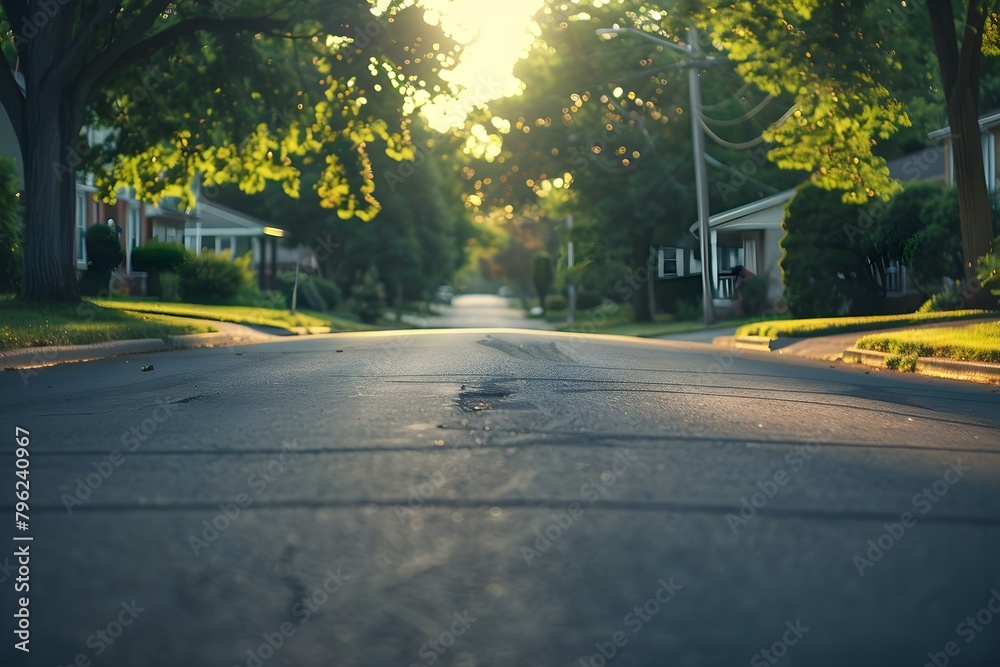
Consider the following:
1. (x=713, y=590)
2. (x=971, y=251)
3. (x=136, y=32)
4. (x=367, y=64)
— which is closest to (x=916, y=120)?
(x=971, y=251)

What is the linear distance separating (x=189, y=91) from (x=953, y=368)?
1745cm

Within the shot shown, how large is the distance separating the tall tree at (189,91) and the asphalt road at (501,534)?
13.3 m

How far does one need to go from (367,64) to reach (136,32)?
445cm

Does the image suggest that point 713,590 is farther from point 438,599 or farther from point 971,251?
point 971,251

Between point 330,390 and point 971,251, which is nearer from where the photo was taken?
point 330,390

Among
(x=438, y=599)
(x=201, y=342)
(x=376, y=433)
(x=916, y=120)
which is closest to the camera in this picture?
(x=438, y=599)

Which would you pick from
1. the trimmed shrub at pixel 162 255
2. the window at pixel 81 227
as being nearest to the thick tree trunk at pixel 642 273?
the window at pixel 81 227

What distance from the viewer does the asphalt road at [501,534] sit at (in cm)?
440

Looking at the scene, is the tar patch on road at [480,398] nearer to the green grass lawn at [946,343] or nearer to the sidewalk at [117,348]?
the sidewalk at [117,348]

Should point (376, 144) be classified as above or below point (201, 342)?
above

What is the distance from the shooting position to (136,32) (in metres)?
23.2

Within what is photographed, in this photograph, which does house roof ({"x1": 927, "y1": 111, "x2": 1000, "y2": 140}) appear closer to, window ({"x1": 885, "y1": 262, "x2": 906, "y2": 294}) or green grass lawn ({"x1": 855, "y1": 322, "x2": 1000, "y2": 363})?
window ({"x1": 885, "y1": 262, "x2": 906, "y2": 294})

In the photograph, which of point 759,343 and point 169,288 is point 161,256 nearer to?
point 169,288

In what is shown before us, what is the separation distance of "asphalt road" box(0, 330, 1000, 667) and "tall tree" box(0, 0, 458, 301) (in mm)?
13265
